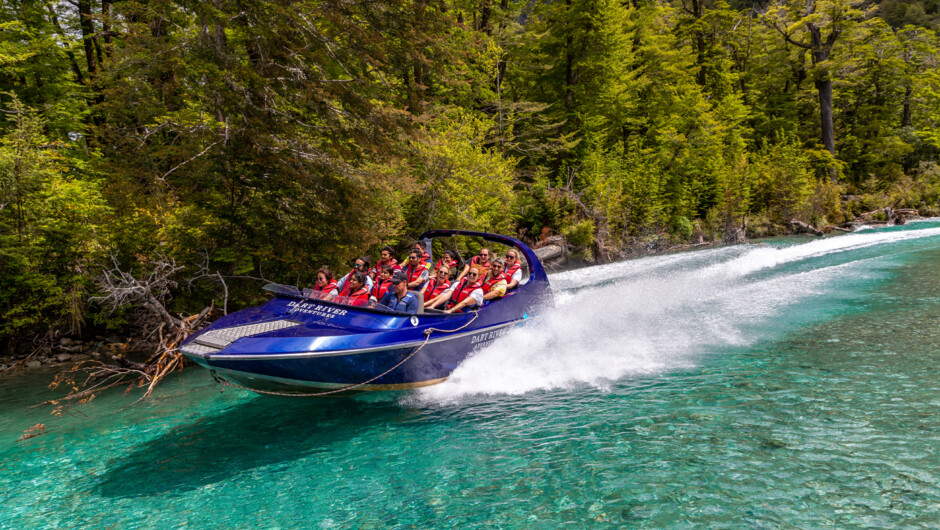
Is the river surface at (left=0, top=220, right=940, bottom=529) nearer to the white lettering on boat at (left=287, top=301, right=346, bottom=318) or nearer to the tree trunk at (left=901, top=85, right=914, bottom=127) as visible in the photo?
the white lettering on boat at (left=287, top=301, right=346, bottom=318)

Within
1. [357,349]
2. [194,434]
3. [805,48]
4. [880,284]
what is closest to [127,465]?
[194,434]

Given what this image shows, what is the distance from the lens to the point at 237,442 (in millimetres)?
5891

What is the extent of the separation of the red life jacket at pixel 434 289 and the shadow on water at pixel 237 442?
1.92 m

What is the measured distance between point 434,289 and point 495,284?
1.02 metres

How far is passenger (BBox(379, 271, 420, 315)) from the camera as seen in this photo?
6709mm

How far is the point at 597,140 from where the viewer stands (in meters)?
25.1

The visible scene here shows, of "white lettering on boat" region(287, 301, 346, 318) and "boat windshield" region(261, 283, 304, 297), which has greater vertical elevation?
"boat windshield" region(261, 283, 304, 297)

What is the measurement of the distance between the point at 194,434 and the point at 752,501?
6213 mm

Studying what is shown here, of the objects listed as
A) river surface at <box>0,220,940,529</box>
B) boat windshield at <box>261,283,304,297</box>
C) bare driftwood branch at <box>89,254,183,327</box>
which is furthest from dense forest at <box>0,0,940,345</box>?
river surface at <box>0,220,940,529</box>

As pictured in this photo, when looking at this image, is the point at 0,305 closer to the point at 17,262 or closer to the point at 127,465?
the point at 17,262

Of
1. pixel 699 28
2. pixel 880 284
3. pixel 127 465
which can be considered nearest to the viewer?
pixel 127 465

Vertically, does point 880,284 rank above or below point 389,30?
below

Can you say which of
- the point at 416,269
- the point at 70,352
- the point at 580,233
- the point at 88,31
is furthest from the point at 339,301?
the point at 88,31

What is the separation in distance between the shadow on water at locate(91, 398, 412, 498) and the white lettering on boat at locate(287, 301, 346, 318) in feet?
4.58
